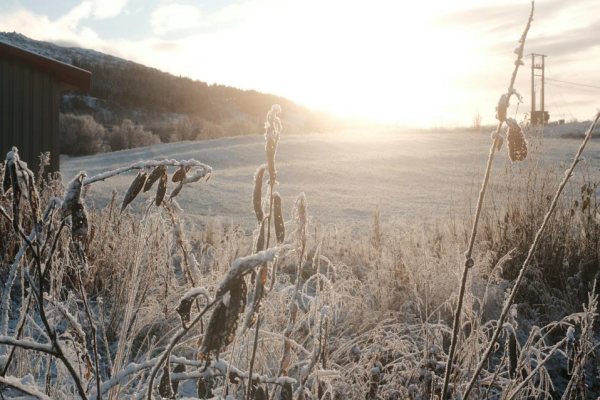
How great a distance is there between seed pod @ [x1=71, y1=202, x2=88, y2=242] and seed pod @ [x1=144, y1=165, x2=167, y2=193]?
0.57 ft

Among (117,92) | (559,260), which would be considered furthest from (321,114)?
(559,260)

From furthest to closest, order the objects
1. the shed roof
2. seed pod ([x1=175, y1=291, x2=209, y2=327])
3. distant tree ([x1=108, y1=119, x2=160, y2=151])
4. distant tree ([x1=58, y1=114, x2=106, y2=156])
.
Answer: distant tree ([x1=108, y1=119, x2=160, y2=151])
distant tree ([x1=58, y1=114, x2=106, y2=156])
the shed roof
seed pod ([x1=175, y1=291, x2=209, y2=327])

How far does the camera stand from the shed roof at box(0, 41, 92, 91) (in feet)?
26.1

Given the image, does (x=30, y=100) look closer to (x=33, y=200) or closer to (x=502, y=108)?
(x=33, y=200)

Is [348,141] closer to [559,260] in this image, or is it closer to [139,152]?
[139,152]

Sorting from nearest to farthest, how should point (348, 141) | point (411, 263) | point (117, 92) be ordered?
1. point (411, 263)
2. point (348, 141)
3. point (117, 92)

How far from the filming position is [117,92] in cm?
5169

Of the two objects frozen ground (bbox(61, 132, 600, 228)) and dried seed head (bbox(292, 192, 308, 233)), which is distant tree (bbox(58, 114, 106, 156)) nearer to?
frozen ground (bbox(61, 132, 600, 228))

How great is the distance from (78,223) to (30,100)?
28.6 feet

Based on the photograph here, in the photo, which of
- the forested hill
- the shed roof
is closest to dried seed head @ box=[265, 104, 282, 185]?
the shed roof

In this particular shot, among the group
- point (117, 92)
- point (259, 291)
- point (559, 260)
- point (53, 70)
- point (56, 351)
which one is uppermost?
point (117, 92)

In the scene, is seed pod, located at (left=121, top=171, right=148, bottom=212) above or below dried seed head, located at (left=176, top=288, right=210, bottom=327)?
above

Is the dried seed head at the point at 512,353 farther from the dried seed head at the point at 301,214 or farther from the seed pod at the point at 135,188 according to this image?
the seed pod at the point at 135,188

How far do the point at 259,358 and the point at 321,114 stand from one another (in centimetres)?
6524
